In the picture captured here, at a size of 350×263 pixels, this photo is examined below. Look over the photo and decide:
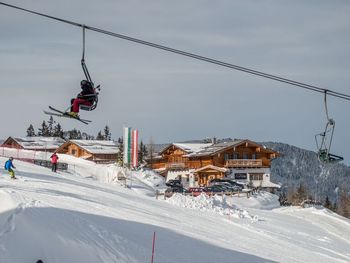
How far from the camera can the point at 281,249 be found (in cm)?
2423

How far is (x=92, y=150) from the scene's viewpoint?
88.4 meters

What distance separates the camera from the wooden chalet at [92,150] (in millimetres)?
88438

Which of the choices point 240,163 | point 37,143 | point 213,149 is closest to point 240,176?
point 240,163

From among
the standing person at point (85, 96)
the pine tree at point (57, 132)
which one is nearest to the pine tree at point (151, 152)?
the pine tree at point (57, 132)

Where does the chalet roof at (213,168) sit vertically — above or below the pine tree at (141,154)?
below

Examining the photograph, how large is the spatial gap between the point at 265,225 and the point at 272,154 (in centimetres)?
4667

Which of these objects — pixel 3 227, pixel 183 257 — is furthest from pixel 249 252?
pixel 3 227

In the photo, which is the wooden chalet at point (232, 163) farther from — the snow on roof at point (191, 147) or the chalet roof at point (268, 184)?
the snow on roof at point (191, 147)

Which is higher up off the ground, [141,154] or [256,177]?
[141,154]

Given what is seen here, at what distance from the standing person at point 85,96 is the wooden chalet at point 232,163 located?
62.6 m

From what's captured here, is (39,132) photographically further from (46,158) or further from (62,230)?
(62,230)

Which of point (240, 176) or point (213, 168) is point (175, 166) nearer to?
point (213, 168)

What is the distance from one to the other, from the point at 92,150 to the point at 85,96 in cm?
7530

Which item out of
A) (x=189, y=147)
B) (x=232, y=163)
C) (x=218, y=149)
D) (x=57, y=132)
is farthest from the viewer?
(x=57, y=132)
